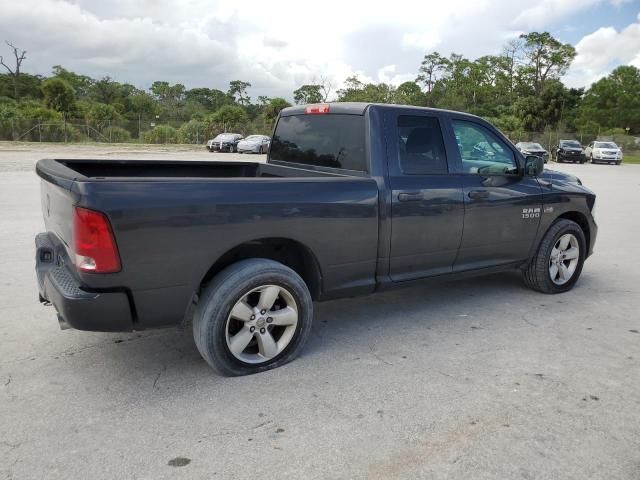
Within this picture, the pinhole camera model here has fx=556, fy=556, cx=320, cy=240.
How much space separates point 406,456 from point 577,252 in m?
3.66

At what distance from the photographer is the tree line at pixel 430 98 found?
52.7 m

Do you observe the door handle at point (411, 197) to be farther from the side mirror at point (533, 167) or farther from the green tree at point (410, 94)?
the green tree at point (410, 94)

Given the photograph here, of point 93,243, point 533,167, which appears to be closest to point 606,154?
point 533,167

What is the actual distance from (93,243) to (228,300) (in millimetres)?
836

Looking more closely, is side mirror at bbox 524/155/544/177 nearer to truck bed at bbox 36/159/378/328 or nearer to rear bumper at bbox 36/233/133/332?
truck bed at bbox 36/159/378/328

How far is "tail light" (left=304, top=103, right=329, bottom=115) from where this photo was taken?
453cm

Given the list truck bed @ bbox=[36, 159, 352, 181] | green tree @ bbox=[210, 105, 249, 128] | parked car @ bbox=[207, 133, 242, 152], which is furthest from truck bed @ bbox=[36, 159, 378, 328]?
green tree @ bbox=[210, 105, 249, 128]

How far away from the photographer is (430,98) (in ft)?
265

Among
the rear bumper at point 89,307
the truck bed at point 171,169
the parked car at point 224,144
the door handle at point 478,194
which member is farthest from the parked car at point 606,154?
the rear bumper at point 89,307

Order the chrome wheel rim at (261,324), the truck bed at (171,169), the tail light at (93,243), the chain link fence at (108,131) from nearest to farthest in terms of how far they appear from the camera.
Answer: the tail light at (93,243), the chrome wheel rim at (261,324), the truck bed at (171,169), the chain link fence at (108,131)

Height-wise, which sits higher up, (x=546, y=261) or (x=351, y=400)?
(x=546, y=261)

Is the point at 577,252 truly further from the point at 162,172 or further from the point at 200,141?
the point at 200,141

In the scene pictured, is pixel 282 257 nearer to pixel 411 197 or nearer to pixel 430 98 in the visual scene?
pixel 411 197

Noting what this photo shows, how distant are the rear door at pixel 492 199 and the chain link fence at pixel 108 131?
4350cm
